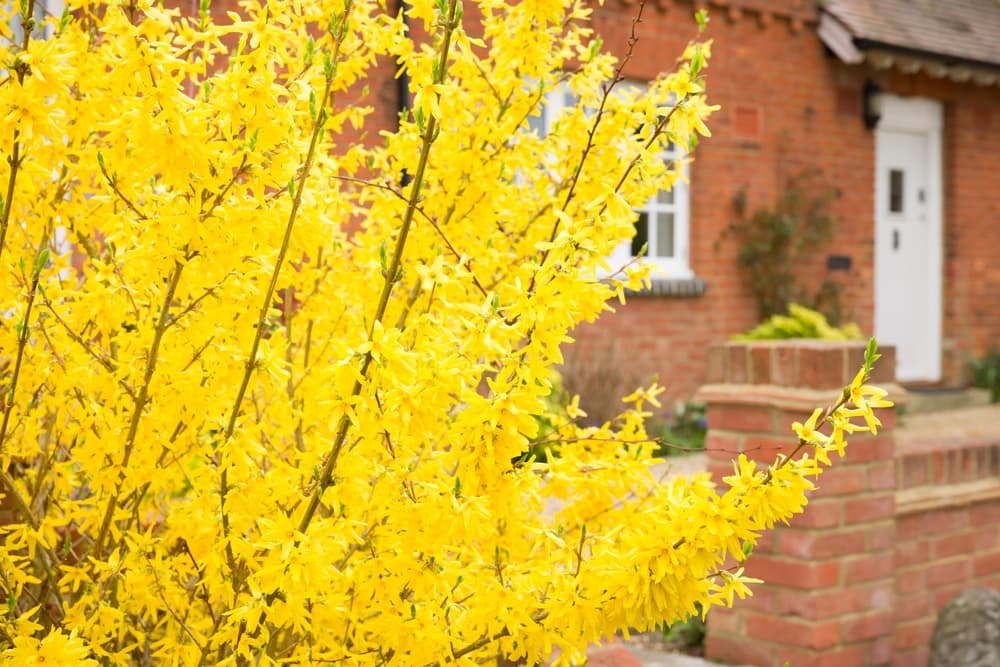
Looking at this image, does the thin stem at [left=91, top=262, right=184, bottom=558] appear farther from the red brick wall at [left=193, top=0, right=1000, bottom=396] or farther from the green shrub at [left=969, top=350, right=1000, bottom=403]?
the green shrub at [left=969, top=350, right=1000, bottom=403]

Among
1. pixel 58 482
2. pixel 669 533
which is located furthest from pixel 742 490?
pixel 58 482

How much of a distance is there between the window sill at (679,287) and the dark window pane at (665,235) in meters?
0.30

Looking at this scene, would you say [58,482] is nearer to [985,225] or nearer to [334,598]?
[334,598]

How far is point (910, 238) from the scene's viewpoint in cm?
1113

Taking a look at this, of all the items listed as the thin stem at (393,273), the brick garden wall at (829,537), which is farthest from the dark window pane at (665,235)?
the thin stem at (393,273)

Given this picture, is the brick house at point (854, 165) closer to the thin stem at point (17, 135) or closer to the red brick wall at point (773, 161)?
the red brick wall at point (773, 161)

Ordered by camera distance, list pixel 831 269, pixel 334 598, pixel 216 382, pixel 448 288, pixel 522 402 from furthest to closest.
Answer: pixel 831 269, pixel 448 288, pixel 216 382, pixel 334 598, pixel 522 402

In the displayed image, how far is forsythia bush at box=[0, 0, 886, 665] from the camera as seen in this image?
6.38 ft

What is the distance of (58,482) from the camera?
250 cm

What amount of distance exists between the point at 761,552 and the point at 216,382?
2272 mm

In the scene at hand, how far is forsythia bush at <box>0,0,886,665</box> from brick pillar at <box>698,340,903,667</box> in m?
1.19

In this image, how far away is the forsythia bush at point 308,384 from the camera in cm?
195

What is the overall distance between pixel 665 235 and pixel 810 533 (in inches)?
228

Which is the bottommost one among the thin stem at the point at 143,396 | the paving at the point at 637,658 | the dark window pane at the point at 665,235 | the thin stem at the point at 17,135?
the paving at the point at 637,658
